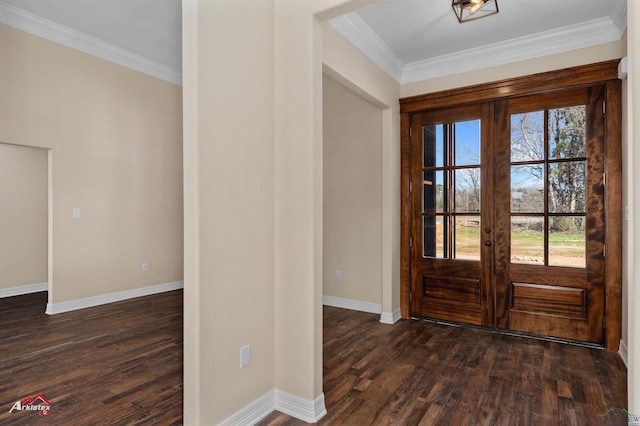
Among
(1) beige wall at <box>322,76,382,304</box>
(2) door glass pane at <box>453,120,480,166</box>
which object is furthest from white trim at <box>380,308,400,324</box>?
(2) door glass pane at <box>453,120,480,166</box>

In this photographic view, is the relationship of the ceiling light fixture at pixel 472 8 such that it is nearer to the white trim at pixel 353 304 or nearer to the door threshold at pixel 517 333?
the door threshold at pixel 517 333

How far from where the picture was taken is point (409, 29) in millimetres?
3324

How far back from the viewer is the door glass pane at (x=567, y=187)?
3316mm

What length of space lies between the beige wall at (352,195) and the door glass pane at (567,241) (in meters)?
1.71

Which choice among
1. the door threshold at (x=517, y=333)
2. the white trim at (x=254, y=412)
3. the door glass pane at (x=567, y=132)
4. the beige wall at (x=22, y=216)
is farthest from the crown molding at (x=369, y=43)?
the beige wall at (x=22, y=216)

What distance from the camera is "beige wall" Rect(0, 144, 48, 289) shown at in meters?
5.12

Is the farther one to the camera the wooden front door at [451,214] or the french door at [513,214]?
the wooden front door at [451,214]

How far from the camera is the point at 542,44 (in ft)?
11.2

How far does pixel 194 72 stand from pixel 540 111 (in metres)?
3.21

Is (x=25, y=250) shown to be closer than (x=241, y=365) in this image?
No

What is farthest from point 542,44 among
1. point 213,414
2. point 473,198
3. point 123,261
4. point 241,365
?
Result: point 123,261

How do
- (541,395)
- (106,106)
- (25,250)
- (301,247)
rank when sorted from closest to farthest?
(301,247), (541,395), (106,106), (25,250)

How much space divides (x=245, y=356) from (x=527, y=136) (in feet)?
10.6

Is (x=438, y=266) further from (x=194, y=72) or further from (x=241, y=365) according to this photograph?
(x=194, y=72)
